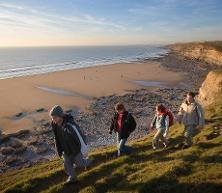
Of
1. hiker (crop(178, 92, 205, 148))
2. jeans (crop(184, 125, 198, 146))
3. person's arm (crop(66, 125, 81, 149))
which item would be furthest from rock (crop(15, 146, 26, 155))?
person's arm (crop(66, 125, 81, 149))

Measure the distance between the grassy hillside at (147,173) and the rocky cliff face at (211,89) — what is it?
12742 millimetres

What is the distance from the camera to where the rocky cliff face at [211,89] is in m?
28.9

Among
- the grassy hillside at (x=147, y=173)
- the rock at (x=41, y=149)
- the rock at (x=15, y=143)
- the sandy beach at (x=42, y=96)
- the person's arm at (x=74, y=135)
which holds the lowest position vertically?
the rock at (x=41, y=149)

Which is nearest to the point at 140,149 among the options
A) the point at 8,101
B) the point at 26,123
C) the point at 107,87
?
the point at 26,123

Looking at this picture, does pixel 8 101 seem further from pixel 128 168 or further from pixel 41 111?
pixel 128 168

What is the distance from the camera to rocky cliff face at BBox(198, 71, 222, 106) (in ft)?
94.9

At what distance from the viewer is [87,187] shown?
37.4ft

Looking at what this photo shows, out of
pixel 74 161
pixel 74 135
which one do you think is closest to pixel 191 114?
pixel 74 161

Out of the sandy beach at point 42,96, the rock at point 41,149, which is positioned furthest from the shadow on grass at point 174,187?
the sandy beach at point 42,96

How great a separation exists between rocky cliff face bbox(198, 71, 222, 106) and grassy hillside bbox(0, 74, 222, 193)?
41.8 feet

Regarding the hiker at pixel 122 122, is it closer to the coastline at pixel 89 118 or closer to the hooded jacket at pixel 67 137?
the hooded jacket at pixel 67 137

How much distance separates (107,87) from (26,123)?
22.8m

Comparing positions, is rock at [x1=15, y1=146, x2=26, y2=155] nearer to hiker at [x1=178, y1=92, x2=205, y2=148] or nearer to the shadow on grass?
hiker at [x1=178, y1=92, x2=205, y2=148]

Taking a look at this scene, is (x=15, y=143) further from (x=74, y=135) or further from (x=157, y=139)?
(x=74, y=135)
